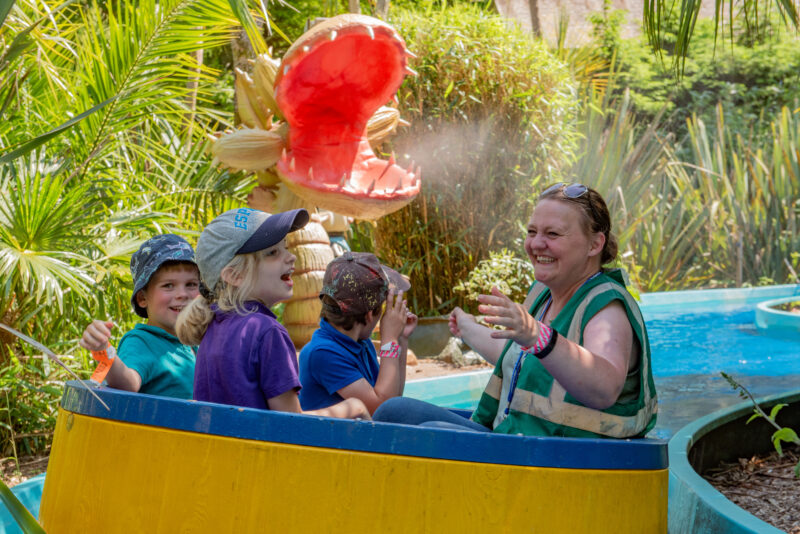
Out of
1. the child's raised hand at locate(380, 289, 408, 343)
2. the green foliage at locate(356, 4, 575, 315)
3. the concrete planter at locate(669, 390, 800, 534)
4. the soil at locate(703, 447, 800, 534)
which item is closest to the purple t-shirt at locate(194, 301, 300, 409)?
the child's raised hand at locate(380, 289, 408, 343)

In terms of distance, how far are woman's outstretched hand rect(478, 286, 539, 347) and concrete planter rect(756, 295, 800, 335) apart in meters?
7.17

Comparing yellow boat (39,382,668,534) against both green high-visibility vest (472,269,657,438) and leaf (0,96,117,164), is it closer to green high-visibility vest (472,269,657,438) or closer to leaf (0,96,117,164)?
green high-visibility vest (472,269,657,438)

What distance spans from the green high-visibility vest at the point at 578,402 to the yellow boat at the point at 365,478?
12cm

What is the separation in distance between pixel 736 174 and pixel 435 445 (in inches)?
453

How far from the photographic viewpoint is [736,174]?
1212cm

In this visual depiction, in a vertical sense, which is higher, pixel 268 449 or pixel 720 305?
pixel 268 449

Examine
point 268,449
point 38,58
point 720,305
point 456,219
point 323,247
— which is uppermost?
point 38,58

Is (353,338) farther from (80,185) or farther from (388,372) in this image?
(80,185)

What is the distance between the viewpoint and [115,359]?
2.31m

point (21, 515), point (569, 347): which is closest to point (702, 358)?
point (569, 347)

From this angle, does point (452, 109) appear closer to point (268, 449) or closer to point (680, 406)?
point (680, 406)

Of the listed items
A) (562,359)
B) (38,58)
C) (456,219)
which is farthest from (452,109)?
(562,359)

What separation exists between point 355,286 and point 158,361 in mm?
643

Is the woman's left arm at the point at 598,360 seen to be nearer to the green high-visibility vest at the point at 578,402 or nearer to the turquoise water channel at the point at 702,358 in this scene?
the green high-visibility vest at the point at 578,402
